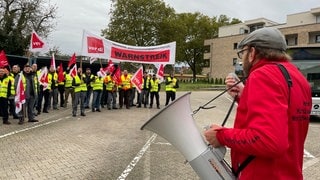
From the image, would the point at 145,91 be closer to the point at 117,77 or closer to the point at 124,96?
the point at 124,96

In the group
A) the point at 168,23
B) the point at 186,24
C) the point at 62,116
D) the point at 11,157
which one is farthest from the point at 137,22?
the point at 11,157

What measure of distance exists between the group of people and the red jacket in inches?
465

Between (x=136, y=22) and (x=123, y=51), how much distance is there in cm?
3821

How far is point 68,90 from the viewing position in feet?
64.1

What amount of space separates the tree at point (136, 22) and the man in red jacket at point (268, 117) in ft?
180

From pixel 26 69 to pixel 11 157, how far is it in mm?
6406

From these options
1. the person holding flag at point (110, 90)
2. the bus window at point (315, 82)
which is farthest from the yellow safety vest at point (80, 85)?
the bus window at point (315, 82)

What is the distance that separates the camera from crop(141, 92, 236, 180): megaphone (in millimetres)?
2447

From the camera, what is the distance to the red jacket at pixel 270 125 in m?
2.09

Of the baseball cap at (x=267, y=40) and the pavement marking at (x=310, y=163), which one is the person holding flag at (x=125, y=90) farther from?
the baseball cap at (x=267, y=40)

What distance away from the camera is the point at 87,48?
1855 centimetres

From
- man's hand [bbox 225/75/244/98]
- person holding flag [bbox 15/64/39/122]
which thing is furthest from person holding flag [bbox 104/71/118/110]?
man's hand [bbox 225/75/244/98]

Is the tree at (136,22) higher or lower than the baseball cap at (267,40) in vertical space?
higher

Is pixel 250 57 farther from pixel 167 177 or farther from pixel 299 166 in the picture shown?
pixel 167 177
